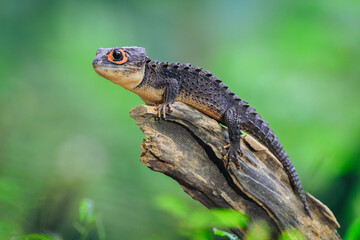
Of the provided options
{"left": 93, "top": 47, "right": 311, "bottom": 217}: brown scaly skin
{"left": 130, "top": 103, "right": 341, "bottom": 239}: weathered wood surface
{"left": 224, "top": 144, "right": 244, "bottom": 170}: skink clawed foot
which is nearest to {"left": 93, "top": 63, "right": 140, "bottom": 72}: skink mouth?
{"left": 93, "top": 47, "right": 311, "bottom": 217}: brown scaly skin

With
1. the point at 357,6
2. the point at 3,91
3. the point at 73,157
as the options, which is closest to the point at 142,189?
the point at 73,157

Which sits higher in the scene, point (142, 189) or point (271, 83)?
point (271, 83)

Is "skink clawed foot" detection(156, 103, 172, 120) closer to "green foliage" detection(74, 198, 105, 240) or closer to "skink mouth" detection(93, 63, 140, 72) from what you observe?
"skink mouth" detection(93, 63, 140, 72)

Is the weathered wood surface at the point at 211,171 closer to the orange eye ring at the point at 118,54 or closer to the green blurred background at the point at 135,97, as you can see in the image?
the orange eye ring at the point at 118,54

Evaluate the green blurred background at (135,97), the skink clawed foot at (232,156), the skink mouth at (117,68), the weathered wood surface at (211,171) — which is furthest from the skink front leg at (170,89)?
the green blurred background at (135,97)

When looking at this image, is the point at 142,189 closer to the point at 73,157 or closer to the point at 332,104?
the point at 73,157

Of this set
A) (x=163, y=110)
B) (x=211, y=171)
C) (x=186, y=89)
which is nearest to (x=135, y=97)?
(x=186, y=89)
